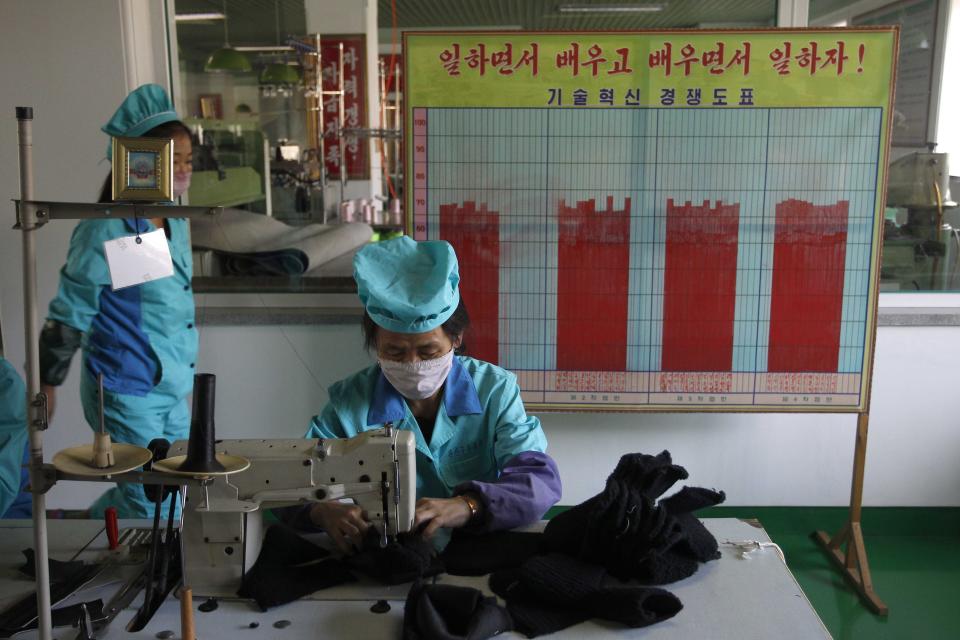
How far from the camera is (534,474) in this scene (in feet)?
4.85

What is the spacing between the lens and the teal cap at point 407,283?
56.3 inches

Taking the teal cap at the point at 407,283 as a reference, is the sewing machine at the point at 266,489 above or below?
below

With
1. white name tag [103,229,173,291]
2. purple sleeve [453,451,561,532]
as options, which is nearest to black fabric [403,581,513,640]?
purple sleeve [453,451,561,532]

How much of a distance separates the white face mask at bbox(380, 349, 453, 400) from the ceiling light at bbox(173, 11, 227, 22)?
191cm

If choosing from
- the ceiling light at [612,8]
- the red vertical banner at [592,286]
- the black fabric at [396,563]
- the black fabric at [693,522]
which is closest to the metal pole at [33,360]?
the black fabric at [396,563]

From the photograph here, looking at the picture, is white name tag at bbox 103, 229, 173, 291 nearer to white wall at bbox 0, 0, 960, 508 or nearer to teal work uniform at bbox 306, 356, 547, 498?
teal work uniform at bbox 306, 356, 547, 498

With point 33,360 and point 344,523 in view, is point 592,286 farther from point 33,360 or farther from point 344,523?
point 33,360

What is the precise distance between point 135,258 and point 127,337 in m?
1.12

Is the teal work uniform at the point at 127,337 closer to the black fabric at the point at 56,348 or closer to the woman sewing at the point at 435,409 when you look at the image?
the black fabric at the point at 56,348

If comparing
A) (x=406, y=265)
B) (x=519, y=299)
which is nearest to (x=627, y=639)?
(x=406, y=265)

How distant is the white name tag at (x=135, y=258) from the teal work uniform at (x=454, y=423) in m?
0.48

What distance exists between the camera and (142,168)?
995 mm

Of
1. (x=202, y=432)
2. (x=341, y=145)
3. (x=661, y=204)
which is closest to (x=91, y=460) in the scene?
(x=202, y=432)

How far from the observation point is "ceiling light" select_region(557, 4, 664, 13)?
3477 mm
